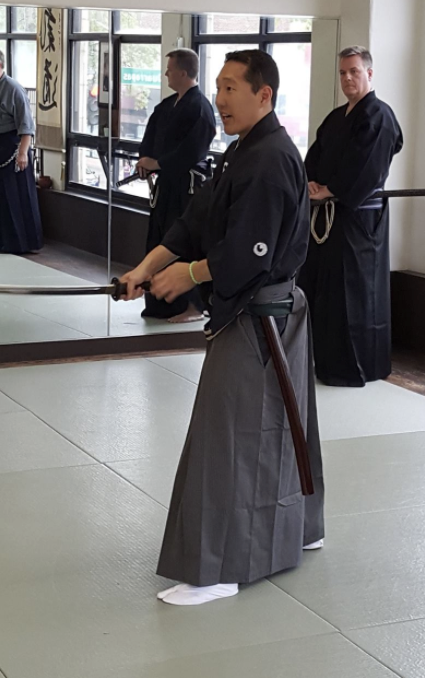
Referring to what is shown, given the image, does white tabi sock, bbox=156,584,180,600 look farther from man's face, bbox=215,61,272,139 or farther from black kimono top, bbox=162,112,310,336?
man's face, bbox=215,61,272,139

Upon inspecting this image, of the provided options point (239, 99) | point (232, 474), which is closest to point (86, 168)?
point (239, 99)

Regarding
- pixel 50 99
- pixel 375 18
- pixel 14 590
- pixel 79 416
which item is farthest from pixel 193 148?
pixel 14 590

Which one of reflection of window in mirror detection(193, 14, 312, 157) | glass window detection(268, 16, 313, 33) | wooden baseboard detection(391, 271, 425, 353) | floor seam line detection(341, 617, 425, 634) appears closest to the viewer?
floor seam line detection(341, 617, 425, 634)

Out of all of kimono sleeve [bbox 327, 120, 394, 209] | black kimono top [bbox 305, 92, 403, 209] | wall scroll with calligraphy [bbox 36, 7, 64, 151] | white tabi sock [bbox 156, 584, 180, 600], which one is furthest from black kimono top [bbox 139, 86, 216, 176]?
white tabi sock [bbox 156, 584, 180, 600]

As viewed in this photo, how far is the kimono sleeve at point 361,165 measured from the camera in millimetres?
4934

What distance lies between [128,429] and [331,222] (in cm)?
151

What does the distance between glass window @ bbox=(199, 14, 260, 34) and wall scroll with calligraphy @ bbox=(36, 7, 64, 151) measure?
78 cm

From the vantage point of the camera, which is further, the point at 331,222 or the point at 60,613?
the point at 331,222

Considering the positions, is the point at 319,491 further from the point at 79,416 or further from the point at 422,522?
the point at 79,416

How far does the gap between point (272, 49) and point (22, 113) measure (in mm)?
1436

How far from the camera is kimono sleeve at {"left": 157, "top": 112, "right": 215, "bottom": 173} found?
5606 millimetres

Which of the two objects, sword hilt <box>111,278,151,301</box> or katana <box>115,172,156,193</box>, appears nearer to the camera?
sword hilt <box>111,278,151,301</box>

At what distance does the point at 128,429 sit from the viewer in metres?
4.36

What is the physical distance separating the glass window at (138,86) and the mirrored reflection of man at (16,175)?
51 centimetres
